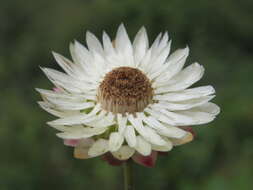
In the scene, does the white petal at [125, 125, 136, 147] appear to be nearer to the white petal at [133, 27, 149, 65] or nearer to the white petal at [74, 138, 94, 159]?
the white petal at [74, 138, 94, 159]

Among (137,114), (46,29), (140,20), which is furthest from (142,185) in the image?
(46,29)

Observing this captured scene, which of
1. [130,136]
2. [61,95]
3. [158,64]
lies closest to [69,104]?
[61,95]

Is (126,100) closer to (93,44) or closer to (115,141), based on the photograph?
(115,141)

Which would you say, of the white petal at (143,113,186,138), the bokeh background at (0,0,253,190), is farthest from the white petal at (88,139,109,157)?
the bokeh background at (0,0,253,190)

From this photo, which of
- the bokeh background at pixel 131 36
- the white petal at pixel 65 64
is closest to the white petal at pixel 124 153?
the white petal at pixel 65 64

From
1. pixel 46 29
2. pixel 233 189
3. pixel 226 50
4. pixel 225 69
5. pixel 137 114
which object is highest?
pixel 46 29

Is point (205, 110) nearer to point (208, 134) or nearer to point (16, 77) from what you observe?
point (208, 134)
